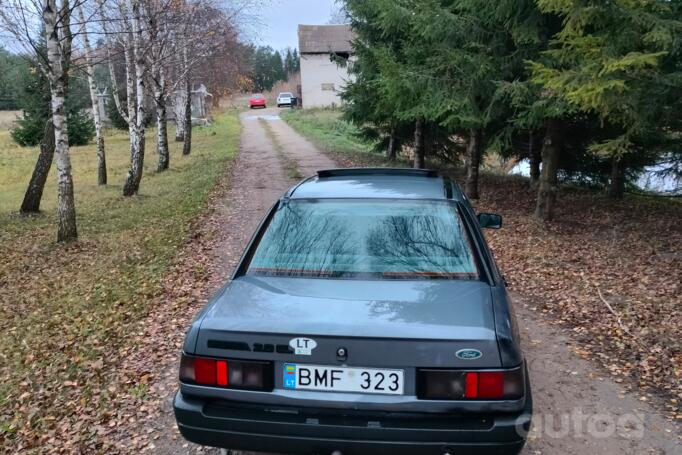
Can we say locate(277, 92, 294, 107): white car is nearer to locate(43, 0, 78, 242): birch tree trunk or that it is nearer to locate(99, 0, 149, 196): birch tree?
locate(99, 0, 149, 196): birch tree

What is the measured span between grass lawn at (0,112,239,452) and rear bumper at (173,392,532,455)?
203cm

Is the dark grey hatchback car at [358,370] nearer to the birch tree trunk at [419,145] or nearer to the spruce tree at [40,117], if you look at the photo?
the birch tree trunk at [419,145]

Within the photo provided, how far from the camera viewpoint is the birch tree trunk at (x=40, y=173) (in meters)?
14.5

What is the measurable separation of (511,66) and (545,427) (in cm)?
802

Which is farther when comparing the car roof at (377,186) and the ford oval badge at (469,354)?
the car roof at (377,186)

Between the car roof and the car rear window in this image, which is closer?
the car rear window

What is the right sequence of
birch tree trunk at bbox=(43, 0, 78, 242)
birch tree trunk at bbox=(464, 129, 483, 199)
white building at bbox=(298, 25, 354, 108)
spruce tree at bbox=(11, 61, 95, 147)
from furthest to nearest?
white building at bbox=(298, 25, 354, 108), spruce tree at bbox=(11, 61, 95, 147), birch tree trunk at bbox=(464, 129, 483, 199), birch tree trunk at bbox=(43, 0, 78, 242)

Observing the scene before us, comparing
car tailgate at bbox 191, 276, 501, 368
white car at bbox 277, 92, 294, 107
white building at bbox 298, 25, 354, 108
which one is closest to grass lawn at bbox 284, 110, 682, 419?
car tailgate at bbox 191, 276, 501, 368

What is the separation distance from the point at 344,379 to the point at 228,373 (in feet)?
2.04

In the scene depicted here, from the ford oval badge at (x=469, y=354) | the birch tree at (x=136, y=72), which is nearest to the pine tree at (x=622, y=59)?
the ford oval badge at (x=469, y=354)

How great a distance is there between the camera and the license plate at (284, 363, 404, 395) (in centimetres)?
274

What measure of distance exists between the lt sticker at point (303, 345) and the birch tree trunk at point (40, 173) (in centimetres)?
1397

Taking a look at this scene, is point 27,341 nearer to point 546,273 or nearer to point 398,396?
point 398,396

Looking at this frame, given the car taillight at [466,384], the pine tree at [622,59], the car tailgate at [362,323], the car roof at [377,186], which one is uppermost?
the pine tree at [622,59]
